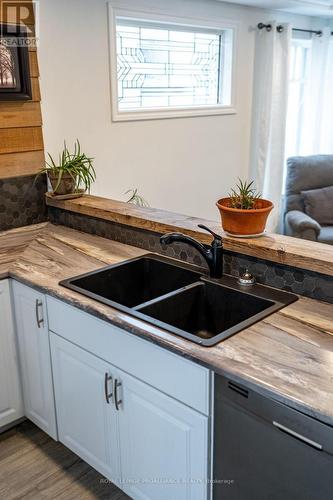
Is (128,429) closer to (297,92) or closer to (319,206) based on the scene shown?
(319,206)

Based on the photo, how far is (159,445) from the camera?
1583mm

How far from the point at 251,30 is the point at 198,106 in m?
0.91

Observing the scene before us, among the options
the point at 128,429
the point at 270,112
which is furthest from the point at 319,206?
the point at 128,429

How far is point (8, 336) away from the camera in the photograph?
2164 mm

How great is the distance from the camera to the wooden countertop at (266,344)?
3.87 ft

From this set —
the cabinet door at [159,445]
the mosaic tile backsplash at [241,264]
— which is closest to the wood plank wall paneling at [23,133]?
the mosaic tile backsplash at [241,264]

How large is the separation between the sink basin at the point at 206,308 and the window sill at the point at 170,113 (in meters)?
1.94

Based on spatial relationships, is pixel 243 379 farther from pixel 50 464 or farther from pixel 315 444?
pixel 50 464

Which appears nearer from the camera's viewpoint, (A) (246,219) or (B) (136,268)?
(A) (246,219)

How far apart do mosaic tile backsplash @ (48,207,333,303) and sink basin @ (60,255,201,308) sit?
9 centimetres

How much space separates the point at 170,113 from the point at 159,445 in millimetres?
2781

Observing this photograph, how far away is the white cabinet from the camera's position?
4.87 ft

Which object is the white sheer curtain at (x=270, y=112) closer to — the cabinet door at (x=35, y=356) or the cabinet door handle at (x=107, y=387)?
the cabinet door at (x=35, y=356)

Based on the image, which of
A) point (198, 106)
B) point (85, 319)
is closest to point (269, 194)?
point (198, 106)
